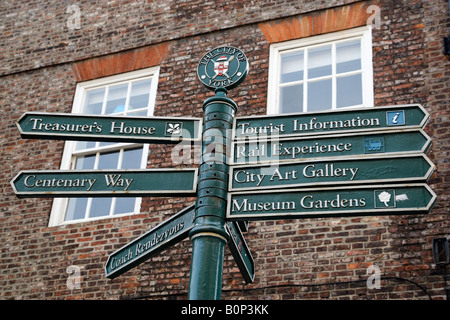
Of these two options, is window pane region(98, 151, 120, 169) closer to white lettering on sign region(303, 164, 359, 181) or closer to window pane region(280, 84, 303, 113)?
window pane region(280, 84, 303, 113)

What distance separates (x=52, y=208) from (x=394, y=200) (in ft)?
17.7

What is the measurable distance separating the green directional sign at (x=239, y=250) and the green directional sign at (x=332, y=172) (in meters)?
0.31

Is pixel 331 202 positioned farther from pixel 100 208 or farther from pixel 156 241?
pixel 100 208

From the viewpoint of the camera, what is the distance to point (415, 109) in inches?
179

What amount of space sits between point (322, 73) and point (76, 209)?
141 inches

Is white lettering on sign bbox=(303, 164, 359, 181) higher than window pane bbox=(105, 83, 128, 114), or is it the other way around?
window pane bbox=(105, 83, 128, 114)

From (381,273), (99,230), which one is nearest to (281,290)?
(381,273)

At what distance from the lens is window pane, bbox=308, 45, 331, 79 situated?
27.4 ft

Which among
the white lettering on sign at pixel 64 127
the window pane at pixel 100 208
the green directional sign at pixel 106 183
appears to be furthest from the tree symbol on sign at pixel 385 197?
the window pane at pixel 100 208

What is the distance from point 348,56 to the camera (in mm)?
8328

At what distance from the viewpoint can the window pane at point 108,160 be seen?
341 inches

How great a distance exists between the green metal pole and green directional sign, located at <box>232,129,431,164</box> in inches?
5.7

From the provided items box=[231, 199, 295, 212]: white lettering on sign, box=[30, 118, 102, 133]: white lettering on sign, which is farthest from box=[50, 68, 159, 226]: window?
box=[231, 199, 295, 212]: white lettering on sign

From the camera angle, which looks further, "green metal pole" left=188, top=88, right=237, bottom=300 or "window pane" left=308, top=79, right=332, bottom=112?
"window pane" left=308, top=79, right=332, bottom=112
